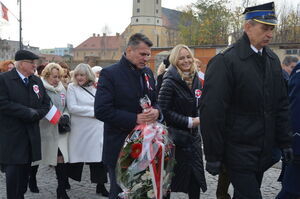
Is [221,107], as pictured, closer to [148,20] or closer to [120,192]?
[120,192]

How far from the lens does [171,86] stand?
15.0 feet

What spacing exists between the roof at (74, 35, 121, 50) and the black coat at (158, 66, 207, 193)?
11508cm

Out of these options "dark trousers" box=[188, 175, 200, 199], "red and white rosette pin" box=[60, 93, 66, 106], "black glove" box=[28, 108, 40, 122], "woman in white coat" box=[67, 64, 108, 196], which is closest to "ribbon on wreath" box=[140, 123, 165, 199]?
"dark trousers" box=[188, 175, 200, 199]

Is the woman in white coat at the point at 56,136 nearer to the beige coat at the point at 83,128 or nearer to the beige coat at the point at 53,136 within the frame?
the beige coat at the point at 53,136

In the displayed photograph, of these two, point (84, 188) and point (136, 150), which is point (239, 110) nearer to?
point (136, 150)

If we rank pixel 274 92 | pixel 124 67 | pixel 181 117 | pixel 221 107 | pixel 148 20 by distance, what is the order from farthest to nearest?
pixel 148 20, pixel 181 117, pixel 124 67, pixel 274 92, pixel 221 107

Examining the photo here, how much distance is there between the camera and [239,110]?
3316 millimetres

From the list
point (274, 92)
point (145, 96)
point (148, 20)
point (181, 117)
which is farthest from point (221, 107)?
point (148, 20)

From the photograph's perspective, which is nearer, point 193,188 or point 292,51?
point 193,188

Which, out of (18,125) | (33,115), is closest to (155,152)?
(33,115)

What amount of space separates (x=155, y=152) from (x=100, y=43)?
126m

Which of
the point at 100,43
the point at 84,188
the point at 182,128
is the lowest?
the point at 84,188

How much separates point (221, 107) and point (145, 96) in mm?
967

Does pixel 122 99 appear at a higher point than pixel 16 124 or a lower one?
higher
